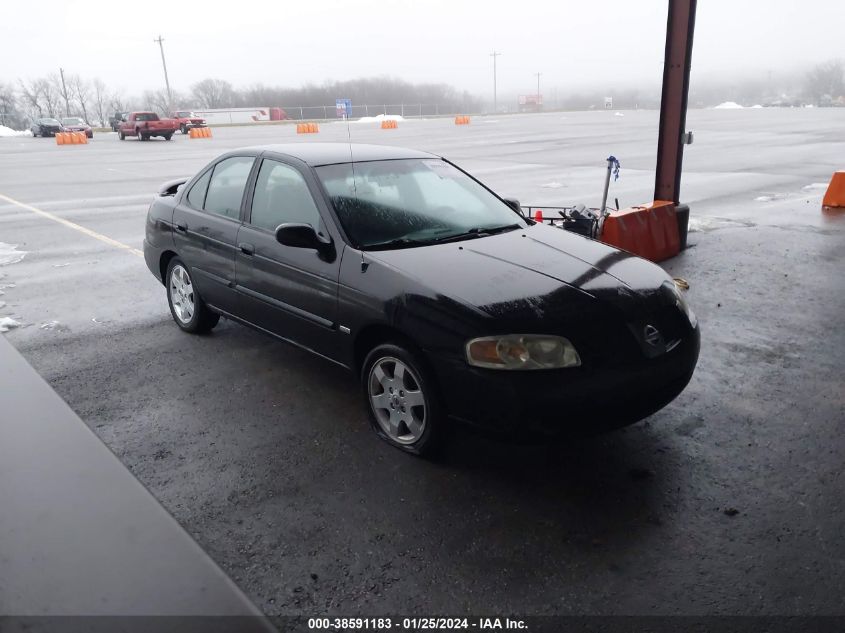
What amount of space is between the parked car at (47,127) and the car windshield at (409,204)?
2034 inches

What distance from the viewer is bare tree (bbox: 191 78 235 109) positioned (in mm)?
76375

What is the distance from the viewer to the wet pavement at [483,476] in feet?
8.69

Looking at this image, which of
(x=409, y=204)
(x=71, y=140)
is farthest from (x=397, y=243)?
(x=71, y=140)

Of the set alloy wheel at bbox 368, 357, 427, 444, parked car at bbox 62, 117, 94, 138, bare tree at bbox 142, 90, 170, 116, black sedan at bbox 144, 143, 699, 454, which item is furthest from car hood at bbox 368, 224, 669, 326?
bare tree at bbox 142, 90, 170, 116

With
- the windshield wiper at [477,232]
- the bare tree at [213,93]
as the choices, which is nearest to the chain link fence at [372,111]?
the bare tree at [213,93]

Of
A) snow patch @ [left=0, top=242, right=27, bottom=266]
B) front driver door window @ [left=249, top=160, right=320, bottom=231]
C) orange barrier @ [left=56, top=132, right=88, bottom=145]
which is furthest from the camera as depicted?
orange barrier @ [left=56, top=132, right=88, bottom=145]

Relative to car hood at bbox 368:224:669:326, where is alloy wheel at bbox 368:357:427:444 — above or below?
below

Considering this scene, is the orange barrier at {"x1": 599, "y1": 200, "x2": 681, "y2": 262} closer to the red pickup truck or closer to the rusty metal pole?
the rusty metal pole

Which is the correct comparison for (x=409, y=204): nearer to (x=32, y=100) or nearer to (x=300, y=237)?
(x=300, y=237)

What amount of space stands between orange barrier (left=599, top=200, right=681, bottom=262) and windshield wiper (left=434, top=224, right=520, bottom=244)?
3284 millimetres

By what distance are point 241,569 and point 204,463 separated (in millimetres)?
978

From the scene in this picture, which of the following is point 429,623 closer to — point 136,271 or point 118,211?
point 136,271

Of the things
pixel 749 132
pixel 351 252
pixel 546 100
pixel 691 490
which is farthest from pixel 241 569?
pixel 546 100

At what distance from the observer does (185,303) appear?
563 cm
